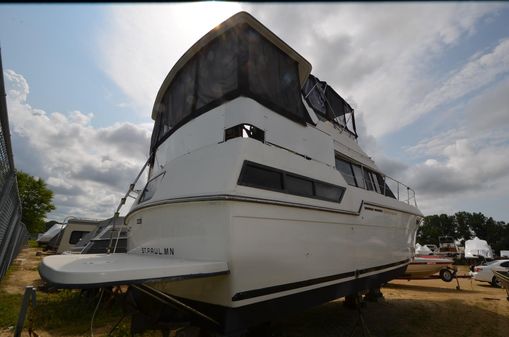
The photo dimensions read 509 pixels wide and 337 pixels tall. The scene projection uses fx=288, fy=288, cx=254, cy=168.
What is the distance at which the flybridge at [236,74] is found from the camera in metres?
3.95

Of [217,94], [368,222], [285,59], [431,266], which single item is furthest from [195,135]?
[431,266]

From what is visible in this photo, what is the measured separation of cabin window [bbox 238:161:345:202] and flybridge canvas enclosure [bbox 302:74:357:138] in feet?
7.15

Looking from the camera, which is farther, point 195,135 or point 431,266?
point 431,266

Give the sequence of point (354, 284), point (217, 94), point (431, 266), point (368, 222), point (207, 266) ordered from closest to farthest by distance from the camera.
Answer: point (207, 266) < point (217, 94) < point (354, 284) < point (368, 222) < point (431, 266)

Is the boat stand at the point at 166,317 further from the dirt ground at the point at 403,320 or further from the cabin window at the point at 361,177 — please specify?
the cabin window at the point at 361,177

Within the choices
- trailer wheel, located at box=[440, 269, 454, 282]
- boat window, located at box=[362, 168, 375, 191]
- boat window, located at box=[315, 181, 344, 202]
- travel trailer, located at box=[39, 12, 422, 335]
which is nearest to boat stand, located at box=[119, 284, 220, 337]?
travel trailer, located at box=[39, 12, 422, 335]

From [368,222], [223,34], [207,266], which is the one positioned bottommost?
[207,266]

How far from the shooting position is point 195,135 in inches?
163


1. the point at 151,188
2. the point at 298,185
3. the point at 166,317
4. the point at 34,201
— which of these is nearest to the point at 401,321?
the point at 298,185

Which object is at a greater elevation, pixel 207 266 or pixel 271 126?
pixel 271 126

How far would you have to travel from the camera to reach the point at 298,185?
3.63 metres

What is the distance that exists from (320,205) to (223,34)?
9.30ft

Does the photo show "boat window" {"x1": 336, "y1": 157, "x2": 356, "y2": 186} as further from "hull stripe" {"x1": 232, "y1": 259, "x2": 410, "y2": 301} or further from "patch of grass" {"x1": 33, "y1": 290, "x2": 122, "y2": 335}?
"patch of grass" {"x1": 33, "y1": 290, "x2": 122, "y2": 335}

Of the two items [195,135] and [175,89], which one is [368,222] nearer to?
[195,135]
